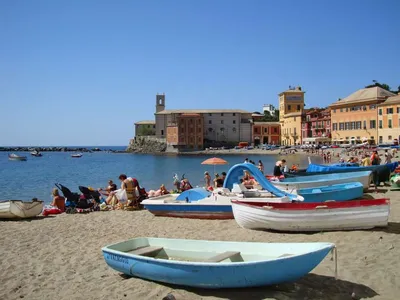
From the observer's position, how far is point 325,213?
10.4 metres

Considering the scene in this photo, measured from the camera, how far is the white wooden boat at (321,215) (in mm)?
10234

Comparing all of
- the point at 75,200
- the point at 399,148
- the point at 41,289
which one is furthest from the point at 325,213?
the point at 399,148

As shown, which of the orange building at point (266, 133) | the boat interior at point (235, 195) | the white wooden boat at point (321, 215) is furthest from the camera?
the orange building at point (266, 133)

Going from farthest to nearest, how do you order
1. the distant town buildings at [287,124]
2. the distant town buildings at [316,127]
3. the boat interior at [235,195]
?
the distant town buildings at [316,127] → the distant town buildings at [287,124] → the boat interior at [235,195]

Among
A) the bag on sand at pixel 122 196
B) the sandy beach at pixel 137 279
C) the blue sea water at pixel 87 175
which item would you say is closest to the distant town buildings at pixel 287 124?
the blue sea water at pixel 87 175

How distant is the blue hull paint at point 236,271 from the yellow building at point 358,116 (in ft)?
236

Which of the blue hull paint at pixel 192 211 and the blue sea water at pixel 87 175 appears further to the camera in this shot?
the blue sea water at pixel 87 175

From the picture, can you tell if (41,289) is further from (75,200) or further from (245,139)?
(245,139)

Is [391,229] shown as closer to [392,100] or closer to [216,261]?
[216,261]

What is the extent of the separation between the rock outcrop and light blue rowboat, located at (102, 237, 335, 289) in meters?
113

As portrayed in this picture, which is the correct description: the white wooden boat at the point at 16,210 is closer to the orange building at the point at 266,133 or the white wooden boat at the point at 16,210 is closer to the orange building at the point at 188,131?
the orange building at the point at 188,131

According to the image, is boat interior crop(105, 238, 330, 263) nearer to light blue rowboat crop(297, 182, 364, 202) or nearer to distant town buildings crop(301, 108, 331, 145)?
light blue rowboat crop(297, 182, 364, 202)

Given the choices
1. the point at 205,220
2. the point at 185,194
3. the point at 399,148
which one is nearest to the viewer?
the point at 205,220

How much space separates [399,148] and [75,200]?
56.7 m
